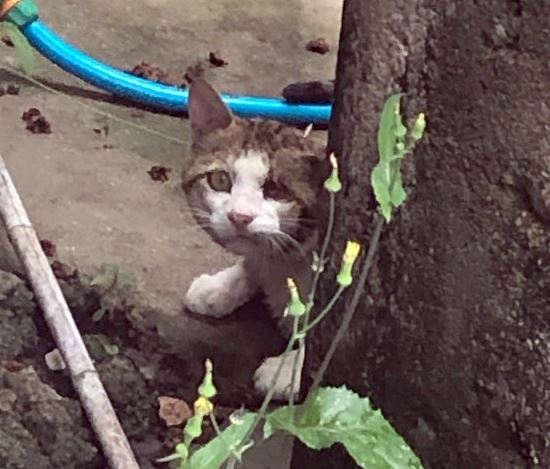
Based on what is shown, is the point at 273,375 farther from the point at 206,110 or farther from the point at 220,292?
the point at 206,110

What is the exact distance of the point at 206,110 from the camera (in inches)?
71.3

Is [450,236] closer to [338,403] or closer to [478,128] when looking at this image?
[478,128]

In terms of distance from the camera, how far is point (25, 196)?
219 cm

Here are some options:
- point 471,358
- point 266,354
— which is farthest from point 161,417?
point 471,358

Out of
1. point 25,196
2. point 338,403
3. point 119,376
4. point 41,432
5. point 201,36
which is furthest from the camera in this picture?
point 201,36

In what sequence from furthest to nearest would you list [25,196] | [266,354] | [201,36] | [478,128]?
[201,36] → [25,196] → [266,354] → [478,128]

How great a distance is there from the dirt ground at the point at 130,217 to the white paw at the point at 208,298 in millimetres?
21

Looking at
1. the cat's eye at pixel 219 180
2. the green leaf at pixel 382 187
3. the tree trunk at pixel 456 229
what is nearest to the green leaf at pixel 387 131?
the green leaf at pixel 382 187

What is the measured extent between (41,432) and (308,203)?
0.47m

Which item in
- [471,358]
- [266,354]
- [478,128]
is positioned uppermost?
[478,128]

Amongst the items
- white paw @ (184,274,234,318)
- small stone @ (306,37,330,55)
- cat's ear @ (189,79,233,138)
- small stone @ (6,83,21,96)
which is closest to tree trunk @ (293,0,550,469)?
cat's ear @ (189,79,233,138)

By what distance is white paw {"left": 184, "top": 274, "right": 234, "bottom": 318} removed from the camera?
1.98m

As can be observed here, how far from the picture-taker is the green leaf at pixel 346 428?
1.02 metres

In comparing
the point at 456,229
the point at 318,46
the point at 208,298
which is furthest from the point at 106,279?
the point at 318,46
